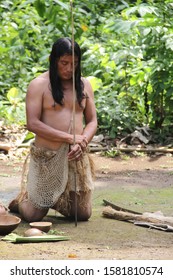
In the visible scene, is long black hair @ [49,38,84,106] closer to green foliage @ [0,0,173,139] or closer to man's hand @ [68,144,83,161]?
man's hand @ [68,144,83,161]

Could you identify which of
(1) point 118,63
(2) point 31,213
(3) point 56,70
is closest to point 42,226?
(2) point 31,213

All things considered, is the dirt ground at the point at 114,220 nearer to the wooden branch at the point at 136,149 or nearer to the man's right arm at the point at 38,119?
the wooden branch at the point at 136,149

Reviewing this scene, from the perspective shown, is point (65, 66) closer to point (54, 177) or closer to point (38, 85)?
point (38, 85)

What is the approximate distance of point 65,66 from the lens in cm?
515

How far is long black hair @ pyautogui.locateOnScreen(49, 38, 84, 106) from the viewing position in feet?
16.8

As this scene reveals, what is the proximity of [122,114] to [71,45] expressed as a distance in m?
4.42

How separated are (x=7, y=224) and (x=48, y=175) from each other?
2.33 feet

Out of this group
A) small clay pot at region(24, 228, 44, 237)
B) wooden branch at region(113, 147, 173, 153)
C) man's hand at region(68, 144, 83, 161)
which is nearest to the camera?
small clay pot at region(24, 228, 44, 237)

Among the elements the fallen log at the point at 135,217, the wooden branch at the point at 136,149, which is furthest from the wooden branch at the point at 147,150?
the fallen log at the point at 135,217

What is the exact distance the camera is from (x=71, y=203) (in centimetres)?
533

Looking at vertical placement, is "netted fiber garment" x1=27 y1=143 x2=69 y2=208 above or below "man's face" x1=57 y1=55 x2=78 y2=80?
below

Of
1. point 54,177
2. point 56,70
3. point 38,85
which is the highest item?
point 56,70

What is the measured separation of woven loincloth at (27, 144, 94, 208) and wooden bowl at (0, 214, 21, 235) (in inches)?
21.4

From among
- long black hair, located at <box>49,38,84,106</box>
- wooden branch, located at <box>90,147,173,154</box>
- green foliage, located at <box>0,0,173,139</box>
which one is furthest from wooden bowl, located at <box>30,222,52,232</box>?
wooden branch, located at <box>90,147,173,154</box>
